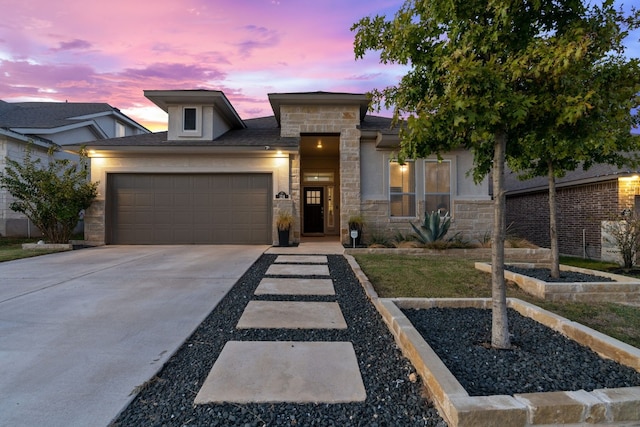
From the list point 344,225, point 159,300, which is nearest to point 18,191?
point 159,300

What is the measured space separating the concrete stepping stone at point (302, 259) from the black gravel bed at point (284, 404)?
150 inches

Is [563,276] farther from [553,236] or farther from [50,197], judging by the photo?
[50,197]

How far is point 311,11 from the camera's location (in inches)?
336

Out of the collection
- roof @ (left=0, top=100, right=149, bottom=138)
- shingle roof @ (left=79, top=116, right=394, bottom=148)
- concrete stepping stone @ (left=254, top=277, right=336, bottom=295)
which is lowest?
concrete stepping stone @ (left=254, top=277, right=336, bottom=295)

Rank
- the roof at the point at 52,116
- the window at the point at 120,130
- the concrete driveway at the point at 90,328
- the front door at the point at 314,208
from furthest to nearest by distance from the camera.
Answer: the window at the point at 120,130 → the front door at the point at 314,208 → the roof at the point at 52,116 → the concrete driveway at the point at 90,328

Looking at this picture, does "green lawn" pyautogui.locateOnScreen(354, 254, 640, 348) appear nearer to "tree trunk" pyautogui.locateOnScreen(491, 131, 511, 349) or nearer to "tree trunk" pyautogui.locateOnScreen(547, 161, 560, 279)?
"tree trunk" pyautogui.locateOnScreen(547, 161, 560, 279)

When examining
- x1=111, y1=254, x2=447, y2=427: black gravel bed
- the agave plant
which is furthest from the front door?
x1=111, y1=254, x2=447, y2=427: black gravel bed

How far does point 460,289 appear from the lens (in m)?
4.98

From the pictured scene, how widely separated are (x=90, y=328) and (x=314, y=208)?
11.8 meters

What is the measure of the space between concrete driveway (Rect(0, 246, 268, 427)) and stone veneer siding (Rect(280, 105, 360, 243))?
4739 mm

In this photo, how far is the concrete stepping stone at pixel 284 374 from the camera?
218 cm

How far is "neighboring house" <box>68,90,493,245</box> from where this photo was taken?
10.6 m

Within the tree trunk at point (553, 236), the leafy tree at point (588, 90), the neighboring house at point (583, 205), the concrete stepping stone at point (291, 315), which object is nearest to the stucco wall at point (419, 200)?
the neighboring house at point (583, 205)

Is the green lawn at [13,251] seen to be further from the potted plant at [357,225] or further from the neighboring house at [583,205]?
the neighboring house at [583,205]
